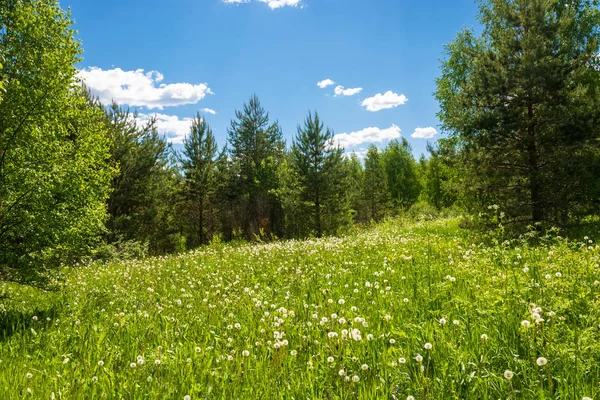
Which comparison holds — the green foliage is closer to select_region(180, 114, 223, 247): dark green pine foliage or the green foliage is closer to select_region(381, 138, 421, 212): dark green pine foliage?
select_region(180, 114, 223, 247): dark green pine foliage

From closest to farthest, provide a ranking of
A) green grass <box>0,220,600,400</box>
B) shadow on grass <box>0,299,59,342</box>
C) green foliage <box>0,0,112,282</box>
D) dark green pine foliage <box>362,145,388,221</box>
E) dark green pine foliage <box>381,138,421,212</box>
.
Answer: green grass <box>0,220,600,400</box>, shadow on grass <box>0,299,59,342</box>, green foliage <box>0,0,112,282</box>, dark green pine foliage <box>362,145,388,221</box>, dark green pine foliage <box>381,138,421,212</box>

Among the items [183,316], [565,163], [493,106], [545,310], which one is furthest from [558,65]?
[183,316]

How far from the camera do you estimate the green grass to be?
2758mm

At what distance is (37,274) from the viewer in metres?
6.49

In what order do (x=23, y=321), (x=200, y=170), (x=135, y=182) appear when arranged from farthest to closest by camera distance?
(x=200, y=170), (x=135, y=182), (x=23, y=321)

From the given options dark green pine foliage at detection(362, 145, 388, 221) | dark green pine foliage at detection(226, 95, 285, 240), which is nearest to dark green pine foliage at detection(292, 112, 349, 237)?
dark green pine foliage at detection(226, 95, 285, 240)

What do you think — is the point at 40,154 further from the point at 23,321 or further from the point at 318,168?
the point at 318,168

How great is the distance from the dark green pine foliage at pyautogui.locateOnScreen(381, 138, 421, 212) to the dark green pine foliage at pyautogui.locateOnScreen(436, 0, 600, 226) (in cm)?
4784

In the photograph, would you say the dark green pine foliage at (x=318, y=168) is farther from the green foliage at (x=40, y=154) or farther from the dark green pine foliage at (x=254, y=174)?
the green foliage at (x=40, y=154)

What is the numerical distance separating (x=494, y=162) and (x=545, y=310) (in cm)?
856

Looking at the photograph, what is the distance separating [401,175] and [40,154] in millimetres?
59972

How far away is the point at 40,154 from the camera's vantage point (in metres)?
6.69

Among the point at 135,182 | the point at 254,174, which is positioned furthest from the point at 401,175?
the point at 135,182

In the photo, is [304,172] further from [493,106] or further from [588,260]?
[588,260]
